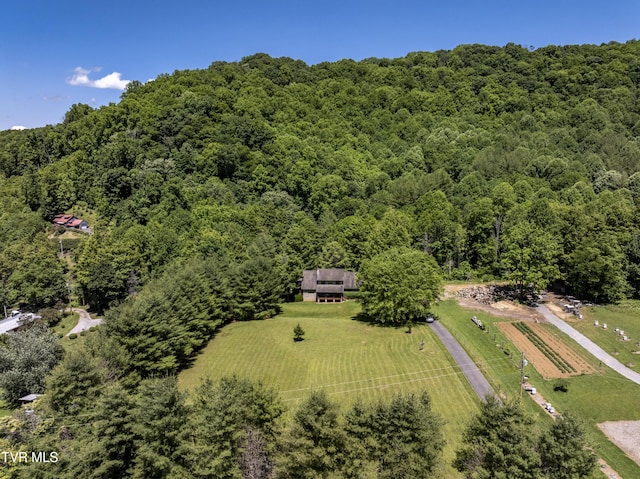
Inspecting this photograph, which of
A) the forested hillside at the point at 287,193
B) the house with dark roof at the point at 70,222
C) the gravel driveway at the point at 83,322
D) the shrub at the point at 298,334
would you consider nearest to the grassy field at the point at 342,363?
the shrub at the point at 298,334

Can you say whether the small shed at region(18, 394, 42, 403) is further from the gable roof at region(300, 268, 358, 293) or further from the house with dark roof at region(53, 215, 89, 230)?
the house with dark roof at region(53, 215, 89, 230)

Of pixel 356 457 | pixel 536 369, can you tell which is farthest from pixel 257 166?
pixel 356 457

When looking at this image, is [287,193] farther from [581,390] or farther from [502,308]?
[581,390]

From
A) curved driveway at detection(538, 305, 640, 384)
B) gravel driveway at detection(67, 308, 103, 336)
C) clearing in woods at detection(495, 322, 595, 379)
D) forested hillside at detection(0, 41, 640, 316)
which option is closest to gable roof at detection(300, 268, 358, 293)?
forested hillside at detection(0, 41, 640, 316)

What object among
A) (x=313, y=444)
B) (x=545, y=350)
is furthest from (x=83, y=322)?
(x=545, y=350)

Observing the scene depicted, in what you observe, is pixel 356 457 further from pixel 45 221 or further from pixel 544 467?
pixel 45 221

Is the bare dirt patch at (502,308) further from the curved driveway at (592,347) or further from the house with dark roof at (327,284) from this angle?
the house with dark roof at (327,284)
